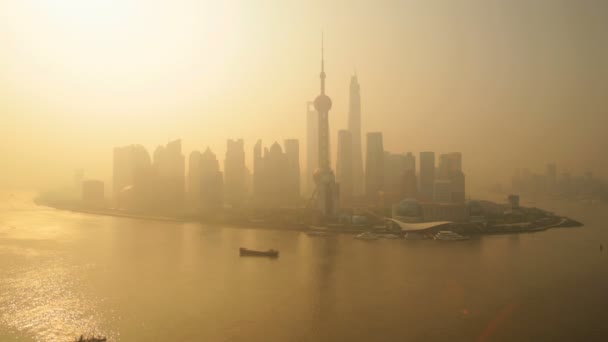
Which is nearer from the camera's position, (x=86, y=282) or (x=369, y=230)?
(x=86, y=282)

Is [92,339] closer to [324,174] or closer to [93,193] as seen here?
[324,174]

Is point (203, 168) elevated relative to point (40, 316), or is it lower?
elevated

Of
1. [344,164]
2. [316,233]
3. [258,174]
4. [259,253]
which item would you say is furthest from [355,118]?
[259,253]

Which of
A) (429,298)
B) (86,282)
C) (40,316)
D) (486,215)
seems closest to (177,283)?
(86,282)

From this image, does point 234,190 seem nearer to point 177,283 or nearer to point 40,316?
point 177,283

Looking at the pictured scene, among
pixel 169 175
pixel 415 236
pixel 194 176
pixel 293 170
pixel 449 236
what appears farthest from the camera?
pixel 293 170
